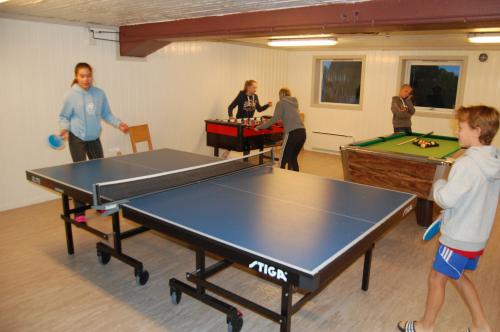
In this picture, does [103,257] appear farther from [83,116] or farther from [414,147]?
[414,147]

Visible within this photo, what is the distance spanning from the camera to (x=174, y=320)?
2643mm

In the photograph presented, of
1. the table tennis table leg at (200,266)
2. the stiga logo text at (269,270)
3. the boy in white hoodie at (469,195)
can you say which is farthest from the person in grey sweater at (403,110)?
the stiga logo text at (269,270)

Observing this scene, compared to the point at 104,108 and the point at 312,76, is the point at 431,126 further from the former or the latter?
the point at 104,108

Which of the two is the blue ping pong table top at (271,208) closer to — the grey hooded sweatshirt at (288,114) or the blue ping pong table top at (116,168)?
the blue ping pong table top at (116,168)

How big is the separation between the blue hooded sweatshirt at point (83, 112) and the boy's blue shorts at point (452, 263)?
10.9ft

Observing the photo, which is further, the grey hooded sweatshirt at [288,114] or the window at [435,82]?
the window at [435,82]

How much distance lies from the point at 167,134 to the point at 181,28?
230 centimetres

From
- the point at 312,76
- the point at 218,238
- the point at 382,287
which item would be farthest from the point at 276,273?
the point at 312,76

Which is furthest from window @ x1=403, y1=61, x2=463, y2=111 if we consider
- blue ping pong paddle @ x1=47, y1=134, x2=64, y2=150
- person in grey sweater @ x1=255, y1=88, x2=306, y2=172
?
blue ping pong paddle @ x1=47, y1=134, x2=64, y2=150

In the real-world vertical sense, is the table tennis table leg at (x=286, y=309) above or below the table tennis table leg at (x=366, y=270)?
above

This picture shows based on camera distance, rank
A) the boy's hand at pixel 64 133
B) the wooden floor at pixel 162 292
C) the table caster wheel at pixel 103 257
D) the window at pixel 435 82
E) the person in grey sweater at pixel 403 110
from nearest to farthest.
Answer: the wooden floor at pixel 162 292
the table caster wheel at pixel 103 257
the boy's hand at pixel 64 133
the person in grey sweater at pixel 403 110
the window at pixel 435 82

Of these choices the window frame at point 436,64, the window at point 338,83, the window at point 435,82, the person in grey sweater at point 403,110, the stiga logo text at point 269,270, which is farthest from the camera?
the window at point 338,83

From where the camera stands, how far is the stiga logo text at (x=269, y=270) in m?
1.71

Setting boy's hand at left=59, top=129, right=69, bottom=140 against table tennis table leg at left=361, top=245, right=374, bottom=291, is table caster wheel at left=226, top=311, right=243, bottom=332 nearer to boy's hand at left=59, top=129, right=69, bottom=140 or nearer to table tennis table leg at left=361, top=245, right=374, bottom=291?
table tennis table leg at left=361, top=245, right=374, bottom=291
